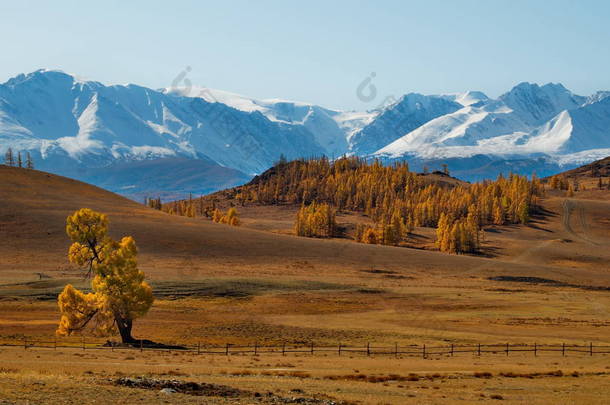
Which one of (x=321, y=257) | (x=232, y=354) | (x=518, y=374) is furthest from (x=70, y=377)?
(x=321, y=257)

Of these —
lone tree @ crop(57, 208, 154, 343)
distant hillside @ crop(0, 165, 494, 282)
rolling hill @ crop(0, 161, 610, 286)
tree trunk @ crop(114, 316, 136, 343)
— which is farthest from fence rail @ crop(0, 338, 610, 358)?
rolling hill @ crop(0, 161, 610, 286)

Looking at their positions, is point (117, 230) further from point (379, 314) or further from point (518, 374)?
point (518, 374)

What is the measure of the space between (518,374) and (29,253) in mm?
111208

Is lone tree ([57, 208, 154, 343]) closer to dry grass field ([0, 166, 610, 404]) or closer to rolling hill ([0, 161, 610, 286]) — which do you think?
dry grass field ([0, 166, 610, 404])

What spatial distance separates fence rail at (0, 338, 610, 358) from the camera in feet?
206

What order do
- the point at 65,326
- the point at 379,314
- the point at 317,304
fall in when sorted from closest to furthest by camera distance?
1. the point at 65,326
2. the point at 379,314
3. the point at 317,304

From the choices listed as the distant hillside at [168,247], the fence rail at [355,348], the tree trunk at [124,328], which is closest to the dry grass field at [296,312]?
the distant hillside at [168,247]

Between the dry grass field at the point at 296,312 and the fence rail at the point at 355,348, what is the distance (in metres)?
2.63

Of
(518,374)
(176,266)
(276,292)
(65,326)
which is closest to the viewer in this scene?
(518,374)

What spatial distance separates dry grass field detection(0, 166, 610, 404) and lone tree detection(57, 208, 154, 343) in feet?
15.4

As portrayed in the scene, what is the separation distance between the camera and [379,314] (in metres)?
96.2

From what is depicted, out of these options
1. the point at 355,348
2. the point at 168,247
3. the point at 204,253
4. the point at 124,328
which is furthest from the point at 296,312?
the point at 168,247

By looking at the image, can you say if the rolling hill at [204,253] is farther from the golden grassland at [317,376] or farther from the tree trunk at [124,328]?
the golden grassland at [317,376]

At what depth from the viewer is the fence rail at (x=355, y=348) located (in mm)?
62781
